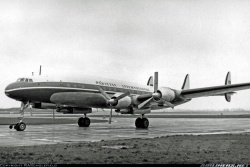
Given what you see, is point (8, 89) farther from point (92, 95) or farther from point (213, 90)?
point (213, 90)

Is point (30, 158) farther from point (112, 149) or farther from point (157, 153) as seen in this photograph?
point (157, 153)

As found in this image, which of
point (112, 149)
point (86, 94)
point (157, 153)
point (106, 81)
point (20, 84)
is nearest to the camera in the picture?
point (157, 153)

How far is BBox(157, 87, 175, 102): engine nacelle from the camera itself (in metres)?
22.6

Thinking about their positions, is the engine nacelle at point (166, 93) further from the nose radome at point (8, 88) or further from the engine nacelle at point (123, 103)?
the nose radome at point (8, 88)

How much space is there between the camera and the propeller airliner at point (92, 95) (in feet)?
69.9

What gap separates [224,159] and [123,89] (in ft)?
57.5

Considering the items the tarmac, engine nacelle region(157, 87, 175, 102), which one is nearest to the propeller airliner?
engine nacelle region(157, 87, 175, 102)

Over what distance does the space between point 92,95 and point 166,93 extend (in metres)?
5.48

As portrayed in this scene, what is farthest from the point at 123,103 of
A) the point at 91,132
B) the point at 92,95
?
the point at 91,132

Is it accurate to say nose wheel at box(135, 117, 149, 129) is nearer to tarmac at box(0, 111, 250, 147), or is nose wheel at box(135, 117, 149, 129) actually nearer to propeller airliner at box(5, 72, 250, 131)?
propeller airliner at box(5, 72, 250, 131)

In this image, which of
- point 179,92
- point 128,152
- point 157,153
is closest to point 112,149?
point 128,152

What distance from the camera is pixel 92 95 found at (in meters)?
23.7

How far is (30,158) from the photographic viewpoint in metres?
8.41

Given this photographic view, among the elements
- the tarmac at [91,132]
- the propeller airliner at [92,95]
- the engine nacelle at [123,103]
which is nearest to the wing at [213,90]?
the propeller airliner at [92,95]
